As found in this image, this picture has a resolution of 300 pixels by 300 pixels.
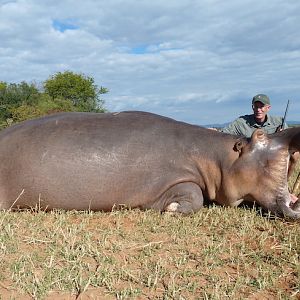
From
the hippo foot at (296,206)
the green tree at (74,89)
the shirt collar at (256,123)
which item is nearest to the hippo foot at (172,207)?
the hippo foot at (296,206)

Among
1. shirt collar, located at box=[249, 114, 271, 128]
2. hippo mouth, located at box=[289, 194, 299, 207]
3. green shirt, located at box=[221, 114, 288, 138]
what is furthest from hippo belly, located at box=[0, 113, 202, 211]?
shirt collar, located at box=[249, 114, 271, 128]

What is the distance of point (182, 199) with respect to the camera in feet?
18.7

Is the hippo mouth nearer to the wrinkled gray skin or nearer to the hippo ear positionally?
the wrinkled gray skin

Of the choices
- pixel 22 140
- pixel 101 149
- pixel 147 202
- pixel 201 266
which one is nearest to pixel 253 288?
pixel 201 266

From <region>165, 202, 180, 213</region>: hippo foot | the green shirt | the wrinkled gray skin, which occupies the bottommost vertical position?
<region>165, 202, 180, 213</region>: hippo foot

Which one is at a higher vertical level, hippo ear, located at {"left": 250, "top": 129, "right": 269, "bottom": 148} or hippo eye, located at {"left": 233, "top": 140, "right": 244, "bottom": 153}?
hippo ear, located at {"left": 250, "top": 129, "right": 269, "bottom": 148}

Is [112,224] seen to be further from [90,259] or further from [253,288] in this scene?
[253,288]

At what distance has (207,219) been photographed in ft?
18.0

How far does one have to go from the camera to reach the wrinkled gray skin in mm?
5578

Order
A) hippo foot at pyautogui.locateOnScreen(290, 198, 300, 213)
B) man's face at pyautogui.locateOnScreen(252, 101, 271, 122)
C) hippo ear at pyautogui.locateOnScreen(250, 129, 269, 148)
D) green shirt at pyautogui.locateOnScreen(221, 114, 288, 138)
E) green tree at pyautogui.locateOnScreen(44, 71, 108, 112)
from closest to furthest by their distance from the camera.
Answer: hippo foot at pyautogui.locateOnScreen(290, 198, 300, 213)
hippo ear at pyautogui.locateOnScreen(250, 129, 269, 148)
man's face at pyautogui.locateOnScreen(252, 101, 271, 122)
green shirt at pyautogui.locateOnScreen(221, 114, 288, 138)
green tree at pyautogui.locateOnScreen(44, 71, 108, 112)

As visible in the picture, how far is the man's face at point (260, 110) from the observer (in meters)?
8.33

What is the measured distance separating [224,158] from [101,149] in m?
1.49

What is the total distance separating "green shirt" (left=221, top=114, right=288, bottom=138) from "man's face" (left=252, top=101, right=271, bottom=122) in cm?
12

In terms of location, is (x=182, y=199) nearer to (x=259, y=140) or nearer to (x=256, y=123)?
(x=259, y=140)
